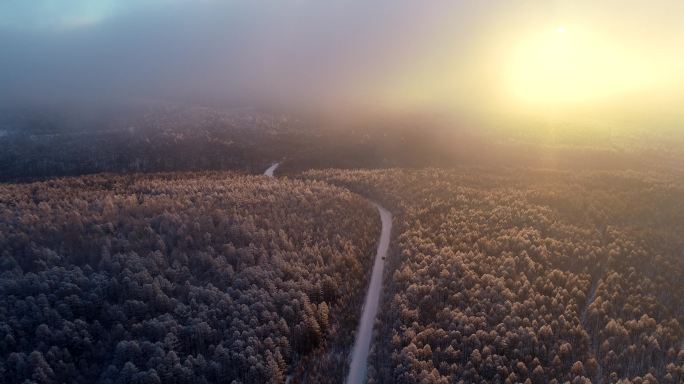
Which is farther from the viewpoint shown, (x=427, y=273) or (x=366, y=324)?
(x=427, y=273)

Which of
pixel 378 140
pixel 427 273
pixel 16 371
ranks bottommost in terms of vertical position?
pixel 16 371

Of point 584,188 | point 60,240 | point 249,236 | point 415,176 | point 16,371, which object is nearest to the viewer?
point 16,371

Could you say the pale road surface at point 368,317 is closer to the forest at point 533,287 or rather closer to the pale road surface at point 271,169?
the forest at point 533,287

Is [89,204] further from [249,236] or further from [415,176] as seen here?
[415,176]

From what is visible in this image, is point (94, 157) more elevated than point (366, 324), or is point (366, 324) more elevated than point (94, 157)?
point (94, 157)

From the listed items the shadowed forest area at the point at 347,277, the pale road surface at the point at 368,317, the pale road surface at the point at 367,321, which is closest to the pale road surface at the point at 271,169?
the shadowed forest area at the point at 347,277

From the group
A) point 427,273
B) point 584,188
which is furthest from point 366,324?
point 584,188

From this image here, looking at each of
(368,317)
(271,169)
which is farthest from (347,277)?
(271,169)
